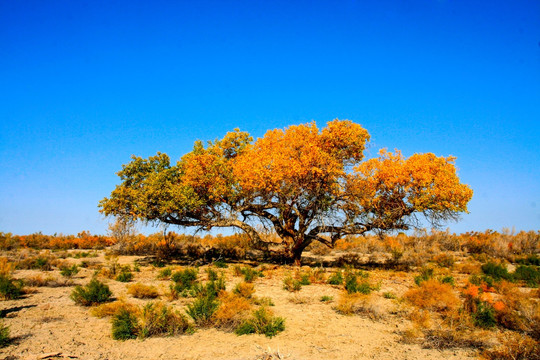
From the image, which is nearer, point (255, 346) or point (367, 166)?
point (255, 346)

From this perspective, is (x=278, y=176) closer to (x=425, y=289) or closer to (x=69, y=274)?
(x=425, y=289)

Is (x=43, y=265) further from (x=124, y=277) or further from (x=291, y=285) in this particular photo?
(x=291, y=285)

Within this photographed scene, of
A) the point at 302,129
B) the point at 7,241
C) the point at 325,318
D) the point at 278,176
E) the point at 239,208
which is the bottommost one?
the point at 325,318

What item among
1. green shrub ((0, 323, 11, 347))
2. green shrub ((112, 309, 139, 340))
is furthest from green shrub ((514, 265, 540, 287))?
green shrub ((0, 323, 11, 347))

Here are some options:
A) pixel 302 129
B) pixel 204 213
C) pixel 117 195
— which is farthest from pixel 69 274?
pixel 302 129

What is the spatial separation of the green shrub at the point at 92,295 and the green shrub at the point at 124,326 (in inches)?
110

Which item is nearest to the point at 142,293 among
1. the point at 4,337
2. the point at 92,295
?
the point at 92,295

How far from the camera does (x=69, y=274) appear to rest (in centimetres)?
1440

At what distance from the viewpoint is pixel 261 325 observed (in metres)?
7.94

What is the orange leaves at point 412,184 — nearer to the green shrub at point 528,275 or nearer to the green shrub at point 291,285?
the green shrub at point 528,275

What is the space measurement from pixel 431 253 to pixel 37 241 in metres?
33.1

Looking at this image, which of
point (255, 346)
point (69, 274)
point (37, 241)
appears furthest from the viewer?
point (37, 241)

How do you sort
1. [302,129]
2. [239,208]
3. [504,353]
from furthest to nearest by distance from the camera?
[239,208], [302,129], [504,353]

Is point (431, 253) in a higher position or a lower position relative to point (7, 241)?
lower
